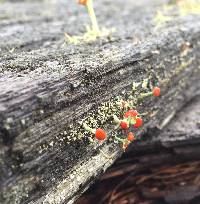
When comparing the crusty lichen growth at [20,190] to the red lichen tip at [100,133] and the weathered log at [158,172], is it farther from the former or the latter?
the weathered log at [158,172]

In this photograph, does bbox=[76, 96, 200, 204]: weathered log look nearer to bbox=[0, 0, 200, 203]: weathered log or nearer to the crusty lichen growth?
bbox=[0, 0, 200, 203]: weathered log

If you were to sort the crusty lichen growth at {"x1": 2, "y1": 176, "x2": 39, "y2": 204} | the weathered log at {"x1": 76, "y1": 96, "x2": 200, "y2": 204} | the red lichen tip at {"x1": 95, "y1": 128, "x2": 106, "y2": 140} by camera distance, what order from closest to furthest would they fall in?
the crusty lichen growth at {"x1": 2, "y1": 176, "x2": 39, "y2": 204}, the red lichen tip at {"x1": 95, "y1": 128, "x2": 106, "y2": 140}, the weathered log at {"x1": 76, "y1": 96, "x2": 200, "y2": 204}

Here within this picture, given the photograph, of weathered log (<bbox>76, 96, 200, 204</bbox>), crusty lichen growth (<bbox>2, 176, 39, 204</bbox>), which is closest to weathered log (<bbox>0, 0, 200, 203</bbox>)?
crusty lichen growth (<bbox>2, 176, 39, 204</bbox>)

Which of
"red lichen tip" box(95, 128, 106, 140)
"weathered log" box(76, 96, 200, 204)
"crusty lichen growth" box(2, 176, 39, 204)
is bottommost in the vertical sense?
"weathered log" box(76, 96, 200, 204)

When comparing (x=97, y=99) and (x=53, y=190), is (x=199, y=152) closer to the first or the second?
(x=97, y=99)

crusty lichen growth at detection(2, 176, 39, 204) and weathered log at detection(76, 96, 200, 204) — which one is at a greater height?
crusty lichen growth at detection(2, 176, 39, 204)

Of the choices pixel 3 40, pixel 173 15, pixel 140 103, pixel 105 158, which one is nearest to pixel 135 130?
pixel 140 103

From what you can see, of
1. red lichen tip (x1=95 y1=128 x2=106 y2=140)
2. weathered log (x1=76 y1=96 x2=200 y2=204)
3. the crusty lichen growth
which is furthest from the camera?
weathered log (x1=76 y1=96 x2=200 y2=204)

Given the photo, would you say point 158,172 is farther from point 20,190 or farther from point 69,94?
point 20,190

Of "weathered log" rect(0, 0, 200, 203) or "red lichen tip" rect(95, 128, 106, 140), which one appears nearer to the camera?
"weathered log" rect(0, 0, 200, 203)
